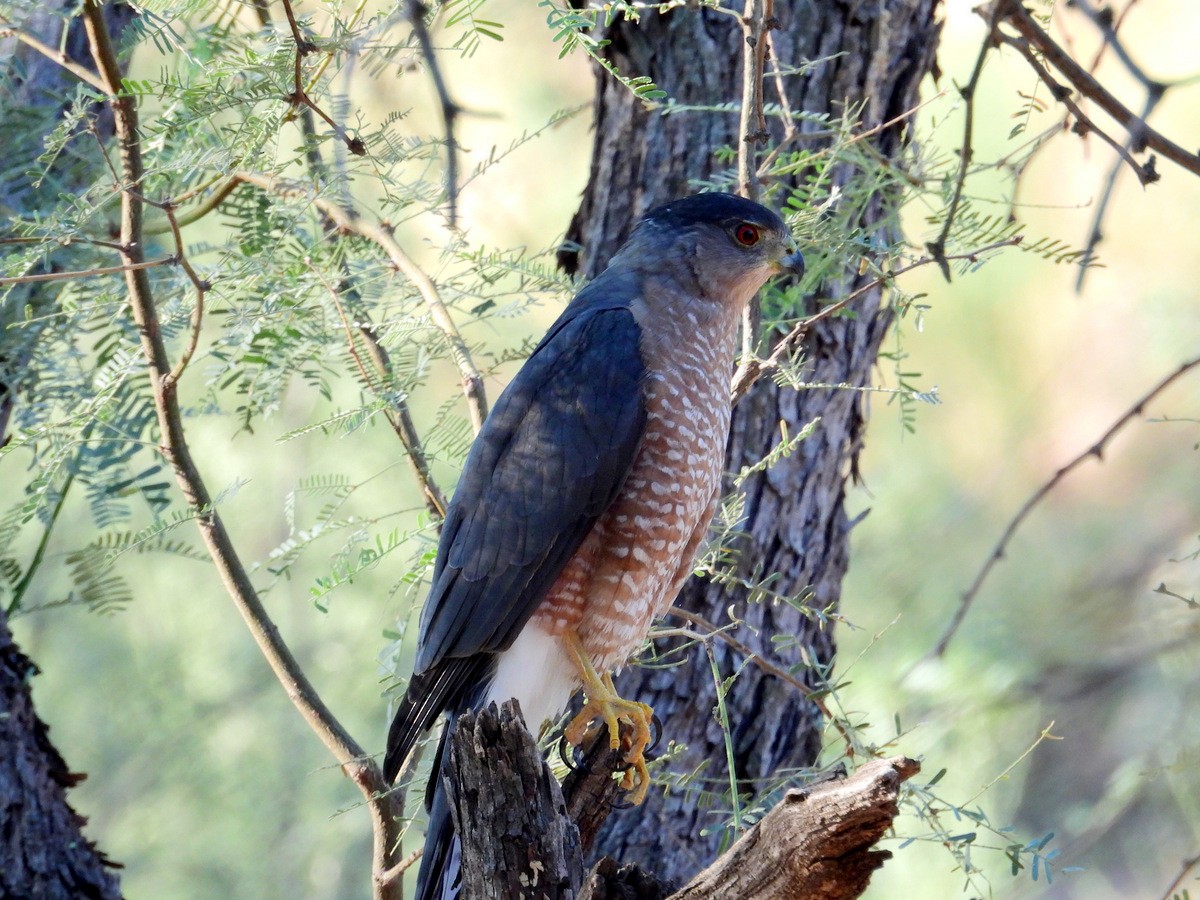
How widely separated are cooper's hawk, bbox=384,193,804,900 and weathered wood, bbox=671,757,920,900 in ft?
3.42

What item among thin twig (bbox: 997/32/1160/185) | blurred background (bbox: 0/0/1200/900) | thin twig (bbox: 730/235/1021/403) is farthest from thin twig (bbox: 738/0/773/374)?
blurred background (bbox: 0/0/1200/900)

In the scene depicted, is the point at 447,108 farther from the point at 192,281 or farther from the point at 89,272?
the point at 89,272

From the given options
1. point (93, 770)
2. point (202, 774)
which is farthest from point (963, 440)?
point (93, 770)

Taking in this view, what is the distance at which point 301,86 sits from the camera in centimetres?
252

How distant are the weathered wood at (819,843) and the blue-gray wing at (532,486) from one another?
1091 mm

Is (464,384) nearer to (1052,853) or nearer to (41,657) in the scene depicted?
(1052,853)

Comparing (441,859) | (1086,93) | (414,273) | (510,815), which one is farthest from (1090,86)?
(441,859)

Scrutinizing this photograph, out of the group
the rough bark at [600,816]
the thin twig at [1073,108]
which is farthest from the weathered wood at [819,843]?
the thin twig at [1073,108]

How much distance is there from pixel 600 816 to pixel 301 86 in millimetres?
1664

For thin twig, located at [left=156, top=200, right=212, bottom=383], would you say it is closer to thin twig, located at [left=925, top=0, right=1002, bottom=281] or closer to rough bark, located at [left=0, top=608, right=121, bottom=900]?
rough bark, located at [left=0, top=608, right=121, bottom=900]

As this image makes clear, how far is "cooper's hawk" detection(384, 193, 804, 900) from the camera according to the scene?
2.85 metres

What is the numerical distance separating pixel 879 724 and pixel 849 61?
2652mm

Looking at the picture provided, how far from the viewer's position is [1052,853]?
246cm

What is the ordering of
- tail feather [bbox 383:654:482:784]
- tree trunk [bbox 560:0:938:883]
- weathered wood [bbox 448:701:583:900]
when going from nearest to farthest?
weathered wood [bbox 448:701:583:900], tail feather [bbox 383:654:482:784], tree trunk [bbox 560:0:938:883]
